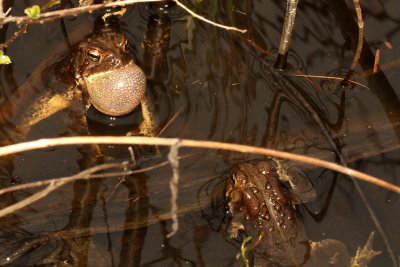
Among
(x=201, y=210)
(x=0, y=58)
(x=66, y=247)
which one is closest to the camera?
(x=0, y=58)

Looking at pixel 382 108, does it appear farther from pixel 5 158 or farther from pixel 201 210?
pixel 5 158

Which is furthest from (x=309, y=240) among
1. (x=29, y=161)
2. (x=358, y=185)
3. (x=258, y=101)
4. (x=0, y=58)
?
(x=0, y=58)

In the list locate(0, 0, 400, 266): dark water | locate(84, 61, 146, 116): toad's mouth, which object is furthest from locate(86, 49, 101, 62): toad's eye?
locate(0, 0, 400, 266): dark water

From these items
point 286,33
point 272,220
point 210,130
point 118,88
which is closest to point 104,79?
point 118,88

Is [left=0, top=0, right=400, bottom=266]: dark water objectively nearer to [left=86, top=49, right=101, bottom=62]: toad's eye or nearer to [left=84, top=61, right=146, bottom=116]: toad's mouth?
[left=84, top=61, right=146, bottom=116]: toad's mouth

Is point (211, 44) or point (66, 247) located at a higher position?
point (211, 44)

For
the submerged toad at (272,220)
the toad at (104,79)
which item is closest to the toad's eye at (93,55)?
the toad at (104,79)

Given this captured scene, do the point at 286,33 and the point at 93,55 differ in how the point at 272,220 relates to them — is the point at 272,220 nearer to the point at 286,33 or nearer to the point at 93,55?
the point at 286,33
